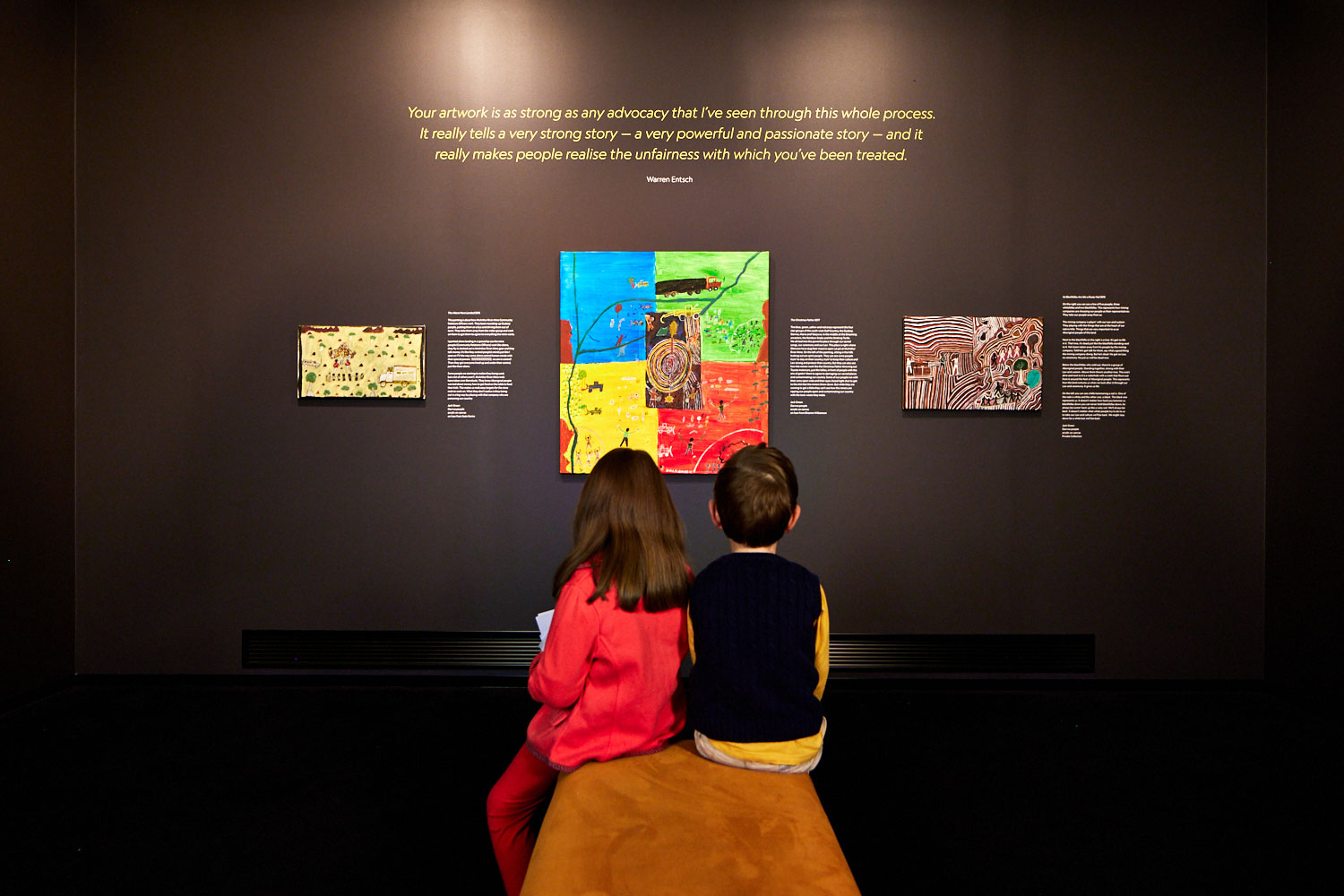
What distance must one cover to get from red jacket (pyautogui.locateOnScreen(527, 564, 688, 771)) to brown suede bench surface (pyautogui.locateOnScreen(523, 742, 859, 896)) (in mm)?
59

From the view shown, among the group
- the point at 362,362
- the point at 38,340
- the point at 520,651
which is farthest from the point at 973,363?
the point at 38,340

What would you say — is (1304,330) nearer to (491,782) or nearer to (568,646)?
(568,646)

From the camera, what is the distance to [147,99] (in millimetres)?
3178

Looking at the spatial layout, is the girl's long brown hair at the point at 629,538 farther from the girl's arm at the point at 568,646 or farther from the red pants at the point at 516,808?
the red pants at the point at 516,808

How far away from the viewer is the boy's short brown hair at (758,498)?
1.44 m

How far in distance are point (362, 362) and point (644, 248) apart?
1485mm

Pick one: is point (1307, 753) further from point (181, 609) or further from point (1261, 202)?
point (181, 609)

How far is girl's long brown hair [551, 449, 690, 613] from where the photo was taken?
141 cm

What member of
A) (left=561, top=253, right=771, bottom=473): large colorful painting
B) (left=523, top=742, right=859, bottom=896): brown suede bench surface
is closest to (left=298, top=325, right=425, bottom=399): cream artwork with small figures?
(left=561, top=253, right=771, bottom=473): large colorful painting

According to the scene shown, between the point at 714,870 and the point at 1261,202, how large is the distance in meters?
4.02

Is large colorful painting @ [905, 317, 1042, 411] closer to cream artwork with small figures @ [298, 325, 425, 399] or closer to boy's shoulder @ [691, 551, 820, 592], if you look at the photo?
boy's shoulder @ [691, 551, 820, 592]

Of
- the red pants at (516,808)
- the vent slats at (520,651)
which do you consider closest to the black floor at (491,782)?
the vent slats at (520,651)

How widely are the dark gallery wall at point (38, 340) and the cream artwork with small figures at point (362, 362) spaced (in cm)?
115

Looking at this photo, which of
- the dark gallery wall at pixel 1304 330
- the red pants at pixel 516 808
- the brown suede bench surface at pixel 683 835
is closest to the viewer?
the brown suede bench surface at pixel 683 835
